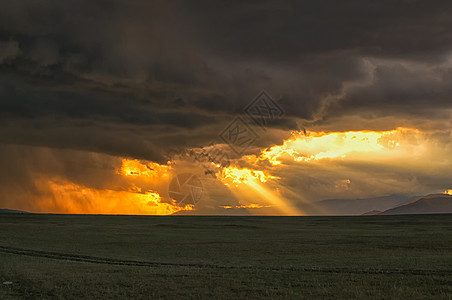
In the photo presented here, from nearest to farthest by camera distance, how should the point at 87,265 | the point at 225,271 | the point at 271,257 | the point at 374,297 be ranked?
the point at 374,297 → the point at 225,271 → the point at 87,265 → the point at 271,257

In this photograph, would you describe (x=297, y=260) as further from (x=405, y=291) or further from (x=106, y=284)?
(x=106, y=284)

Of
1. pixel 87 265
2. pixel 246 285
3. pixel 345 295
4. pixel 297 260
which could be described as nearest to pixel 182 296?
pixel 246 285

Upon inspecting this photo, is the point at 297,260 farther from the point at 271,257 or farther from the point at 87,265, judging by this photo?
the point at 87,265

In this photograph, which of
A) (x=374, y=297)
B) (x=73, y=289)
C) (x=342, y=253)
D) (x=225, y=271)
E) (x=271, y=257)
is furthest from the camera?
(x=342, y=253)

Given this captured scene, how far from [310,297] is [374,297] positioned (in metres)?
3.69

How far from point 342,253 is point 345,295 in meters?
27.7

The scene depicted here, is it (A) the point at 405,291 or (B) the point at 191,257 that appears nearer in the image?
(A) the point at 405,291

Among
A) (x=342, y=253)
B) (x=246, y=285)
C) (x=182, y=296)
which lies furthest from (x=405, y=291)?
(x=342, y=253)

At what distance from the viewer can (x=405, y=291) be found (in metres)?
27.0

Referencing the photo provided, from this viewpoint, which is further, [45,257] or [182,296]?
[45,257]

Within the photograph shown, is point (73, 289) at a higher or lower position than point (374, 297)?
higher

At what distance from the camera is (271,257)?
4822 centimetres

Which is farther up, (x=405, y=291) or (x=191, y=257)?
(x=191, y=257)

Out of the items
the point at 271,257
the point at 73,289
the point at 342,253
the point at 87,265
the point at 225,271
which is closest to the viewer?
the point at 73,289
